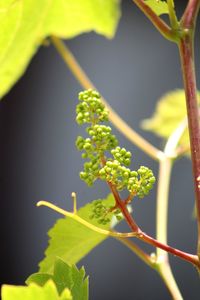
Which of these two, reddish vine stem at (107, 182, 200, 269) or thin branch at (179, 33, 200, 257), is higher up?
thin branch at (179, 33, 200, 257)

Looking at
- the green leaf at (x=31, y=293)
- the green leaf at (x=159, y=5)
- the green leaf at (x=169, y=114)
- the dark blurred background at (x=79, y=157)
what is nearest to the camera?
the green leaf at (x=31, y=293)

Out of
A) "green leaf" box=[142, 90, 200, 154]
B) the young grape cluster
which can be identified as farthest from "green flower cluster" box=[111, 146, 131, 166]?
"green leaf" box=[142, 90, 200, 154]

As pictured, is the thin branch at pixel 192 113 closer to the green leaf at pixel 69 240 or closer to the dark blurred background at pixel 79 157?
the green leaf at pixel 69 240

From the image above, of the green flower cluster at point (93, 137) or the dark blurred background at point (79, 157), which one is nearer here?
the green flower cluster at point (93, 137)

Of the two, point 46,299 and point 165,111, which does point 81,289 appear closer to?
point 46,299

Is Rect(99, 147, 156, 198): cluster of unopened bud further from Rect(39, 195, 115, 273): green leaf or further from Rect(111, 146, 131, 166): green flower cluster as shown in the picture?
Rect(39, 195, 115, 273): green leaf

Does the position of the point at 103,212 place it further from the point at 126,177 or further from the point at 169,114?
the point at 169,114

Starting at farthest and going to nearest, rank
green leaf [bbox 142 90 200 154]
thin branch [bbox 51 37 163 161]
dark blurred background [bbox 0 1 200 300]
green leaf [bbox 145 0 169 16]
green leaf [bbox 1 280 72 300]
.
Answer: dark blurred background [bbox 0 1 200 300]
green leaf [bbox 142 90 200 154]
thin branch [bbox 51 37 163 161]
green leaf [bbox 145 0 169 16]
green leaf [bbox 1 280 72 300]

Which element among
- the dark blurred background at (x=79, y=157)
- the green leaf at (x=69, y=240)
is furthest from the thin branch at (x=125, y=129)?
the dark blurred background at (x=79, y=157)
